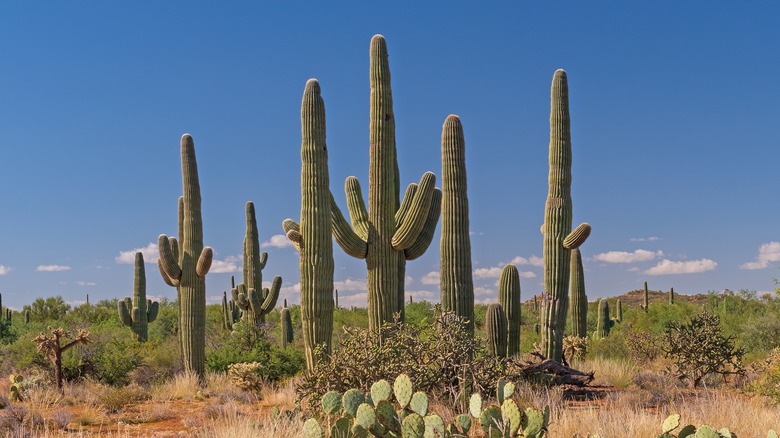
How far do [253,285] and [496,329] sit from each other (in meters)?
11.5

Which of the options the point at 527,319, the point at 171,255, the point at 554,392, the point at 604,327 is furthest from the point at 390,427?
the point at 527,319

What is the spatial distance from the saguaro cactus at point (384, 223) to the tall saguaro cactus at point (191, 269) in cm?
458

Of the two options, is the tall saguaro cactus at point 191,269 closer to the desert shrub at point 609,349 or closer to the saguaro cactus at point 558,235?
the saguaro cactus at point 558,235

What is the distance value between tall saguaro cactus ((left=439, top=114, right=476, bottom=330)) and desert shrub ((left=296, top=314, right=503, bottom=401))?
3.29 meters

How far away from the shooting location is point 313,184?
45.1 feet

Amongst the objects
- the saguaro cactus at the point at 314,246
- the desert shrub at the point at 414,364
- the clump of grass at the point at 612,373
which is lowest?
the clump of grass at the point at 612,373

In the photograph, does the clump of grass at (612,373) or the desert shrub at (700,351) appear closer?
the clump of grass at (612,373)

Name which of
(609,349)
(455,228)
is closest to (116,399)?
(455,228)

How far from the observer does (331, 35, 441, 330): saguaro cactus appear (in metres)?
13.8

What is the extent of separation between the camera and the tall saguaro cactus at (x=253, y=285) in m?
23.4

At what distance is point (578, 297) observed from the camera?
70.7 feet

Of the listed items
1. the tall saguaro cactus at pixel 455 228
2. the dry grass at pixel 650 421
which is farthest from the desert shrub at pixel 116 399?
the dry grass at pixel 650 421

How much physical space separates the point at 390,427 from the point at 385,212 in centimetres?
734

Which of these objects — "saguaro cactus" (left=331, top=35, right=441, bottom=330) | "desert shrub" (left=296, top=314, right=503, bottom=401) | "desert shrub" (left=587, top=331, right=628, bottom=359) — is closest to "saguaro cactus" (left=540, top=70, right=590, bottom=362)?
"saguaro cactus" (left=331, top=35, right=441, bottom=330)
